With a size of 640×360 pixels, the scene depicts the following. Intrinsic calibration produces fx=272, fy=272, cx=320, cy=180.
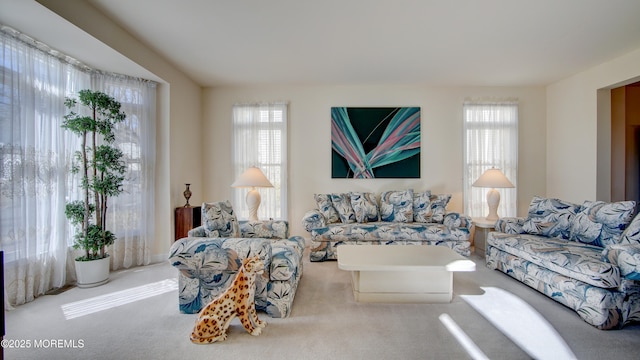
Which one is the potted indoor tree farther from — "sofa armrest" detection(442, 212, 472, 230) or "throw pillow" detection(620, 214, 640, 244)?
"throw pillow" detection(620, 214, 640, 244)

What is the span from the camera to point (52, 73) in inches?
111

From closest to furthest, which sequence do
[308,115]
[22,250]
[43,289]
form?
[22,250]
[43,289]
[308,115]

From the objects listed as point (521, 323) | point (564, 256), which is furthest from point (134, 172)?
point (564, 256)

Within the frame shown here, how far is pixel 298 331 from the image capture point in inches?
80.4

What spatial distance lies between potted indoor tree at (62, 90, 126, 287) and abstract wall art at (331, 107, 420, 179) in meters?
3.10

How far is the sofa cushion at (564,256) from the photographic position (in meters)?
2.10

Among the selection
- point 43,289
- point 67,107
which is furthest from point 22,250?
point 67,107

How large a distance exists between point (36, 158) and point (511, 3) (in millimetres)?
4671

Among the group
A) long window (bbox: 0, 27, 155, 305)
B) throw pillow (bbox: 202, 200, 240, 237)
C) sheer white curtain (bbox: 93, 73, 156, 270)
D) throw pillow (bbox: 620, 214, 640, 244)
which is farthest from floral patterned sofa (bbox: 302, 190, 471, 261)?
long window (bbox: 0, 27, 155, 305)

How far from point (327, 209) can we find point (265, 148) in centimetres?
153

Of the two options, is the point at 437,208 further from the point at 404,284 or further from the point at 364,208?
the point at 404,284

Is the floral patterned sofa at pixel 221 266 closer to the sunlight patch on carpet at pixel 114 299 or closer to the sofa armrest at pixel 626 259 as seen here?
the sunlight patch on carpet at pixel 114 299

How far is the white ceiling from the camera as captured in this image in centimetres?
249

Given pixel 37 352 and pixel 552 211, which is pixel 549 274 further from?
pixel 37 352
